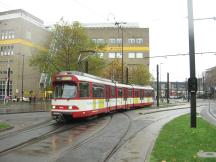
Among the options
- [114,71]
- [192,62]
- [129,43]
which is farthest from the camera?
[129,43]

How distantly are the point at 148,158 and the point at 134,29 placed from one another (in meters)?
82.2

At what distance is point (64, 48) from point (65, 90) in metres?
21.6

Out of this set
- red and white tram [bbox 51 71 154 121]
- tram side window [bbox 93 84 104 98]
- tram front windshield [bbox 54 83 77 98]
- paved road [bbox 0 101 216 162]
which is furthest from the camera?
tram side window [bbox 93 84 104 98]

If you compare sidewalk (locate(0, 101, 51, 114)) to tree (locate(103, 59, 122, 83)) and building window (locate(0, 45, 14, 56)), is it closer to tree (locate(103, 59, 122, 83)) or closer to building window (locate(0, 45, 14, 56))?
tree (locate(103, 59, 122, 83))

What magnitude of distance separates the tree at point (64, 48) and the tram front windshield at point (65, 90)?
19979 mm

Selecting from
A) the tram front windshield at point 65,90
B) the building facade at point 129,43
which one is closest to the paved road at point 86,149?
the tram front windshield at point 65,90

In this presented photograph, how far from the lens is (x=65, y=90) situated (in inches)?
830

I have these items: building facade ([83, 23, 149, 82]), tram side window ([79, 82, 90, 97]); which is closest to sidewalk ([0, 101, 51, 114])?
tram side window ([79, 82, 90, 97])

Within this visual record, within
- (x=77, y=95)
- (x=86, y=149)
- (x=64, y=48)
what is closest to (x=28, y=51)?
(x=64, y=48)

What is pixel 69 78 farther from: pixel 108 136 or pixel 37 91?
pixel 37 91

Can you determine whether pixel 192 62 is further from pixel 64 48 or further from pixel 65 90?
pixel 64 48

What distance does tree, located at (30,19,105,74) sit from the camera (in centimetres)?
4184

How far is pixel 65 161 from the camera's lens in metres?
9.48

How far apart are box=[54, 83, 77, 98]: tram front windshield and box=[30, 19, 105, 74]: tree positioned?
65.5ft
